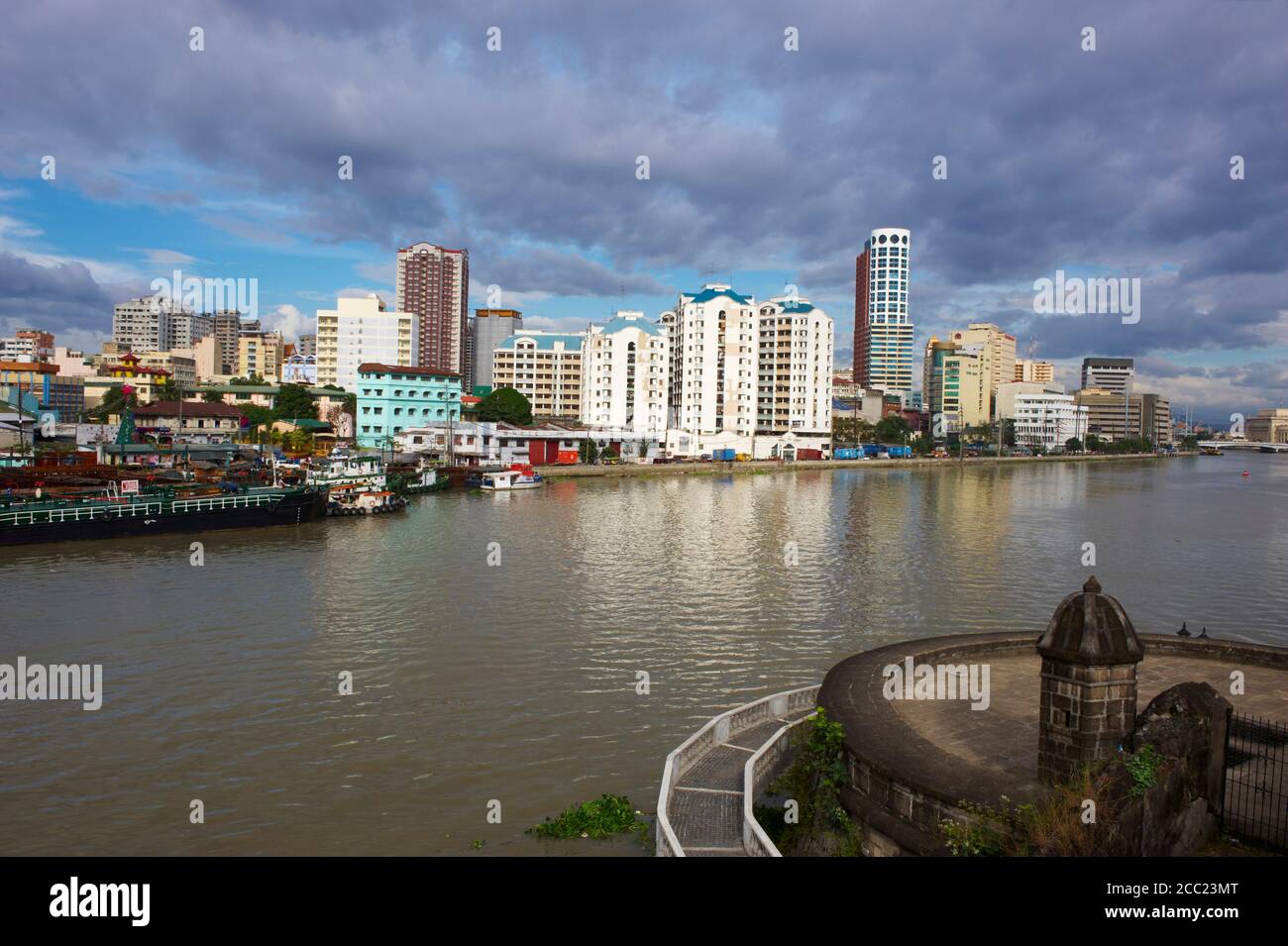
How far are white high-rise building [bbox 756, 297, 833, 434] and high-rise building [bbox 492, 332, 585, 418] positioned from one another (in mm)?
31227

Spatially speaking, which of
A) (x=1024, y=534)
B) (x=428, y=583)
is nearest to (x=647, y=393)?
(x=1024, y=534)

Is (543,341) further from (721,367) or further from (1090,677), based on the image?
(1090,677)

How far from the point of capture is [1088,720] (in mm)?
8289

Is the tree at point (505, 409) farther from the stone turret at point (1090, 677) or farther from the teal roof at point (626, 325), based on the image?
the stone turret at point (1090, 677)

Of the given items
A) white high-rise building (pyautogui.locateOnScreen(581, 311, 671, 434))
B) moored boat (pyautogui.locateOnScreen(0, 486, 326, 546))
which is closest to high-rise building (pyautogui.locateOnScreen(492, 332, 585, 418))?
white high-rise building (pyautogui.locateOnScreen(581, 311, 671, 434))

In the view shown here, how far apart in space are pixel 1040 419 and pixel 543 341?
422 feet

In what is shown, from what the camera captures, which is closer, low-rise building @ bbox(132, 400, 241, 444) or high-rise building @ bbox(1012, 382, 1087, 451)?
low-rise building @ bbox(132, 400, 241, 444)

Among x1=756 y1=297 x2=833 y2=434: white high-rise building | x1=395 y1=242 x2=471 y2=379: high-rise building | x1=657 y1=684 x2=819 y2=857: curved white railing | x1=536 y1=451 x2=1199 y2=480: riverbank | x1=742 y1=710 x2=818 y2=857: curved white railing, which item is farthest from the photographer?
x1=395 y1=242 x2=471 y2=379: high-rise building

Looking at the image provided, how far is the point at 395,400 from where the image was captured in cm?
9738

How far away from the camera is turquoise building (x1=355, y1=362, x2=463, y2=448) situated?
9612 cm

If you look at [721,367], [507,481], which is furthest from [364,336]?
[507,481]

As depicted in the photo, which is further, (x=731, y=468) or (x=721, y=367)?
(x=721, y=367)

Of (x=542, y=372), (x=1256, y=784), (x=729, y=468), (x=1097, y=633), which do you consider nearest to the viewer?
(x=1097, y=633)

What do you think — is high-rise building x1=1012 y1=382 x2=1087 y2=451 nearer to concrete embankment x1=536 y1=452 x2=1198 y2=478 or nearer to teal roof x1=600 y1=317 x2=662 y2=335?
concrete embankment x1=536 y1=452 x2=1198 y2=478
